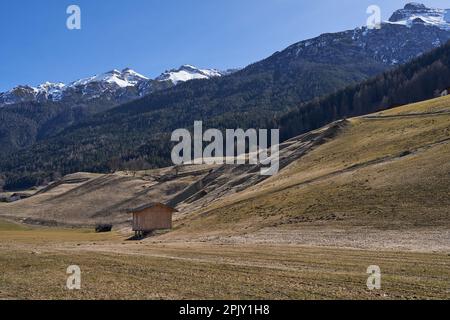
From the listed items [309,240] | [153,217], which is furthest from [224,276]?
[153,217]

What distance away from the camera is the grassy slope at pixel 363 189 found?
51.6 meters

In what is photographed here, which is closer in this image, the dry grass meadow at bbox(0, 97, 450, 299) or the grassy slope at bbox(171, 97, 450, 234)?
the dry grass meadow at bbox(0, 97, 450, 299)

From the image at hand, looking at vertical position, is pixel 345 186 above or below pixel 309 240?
above

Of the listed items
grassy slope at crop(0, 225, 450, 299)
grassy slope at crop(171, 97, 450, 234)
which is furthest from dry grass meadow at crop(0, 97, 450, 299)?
grassy slope at crop(171, 97, 450, 234)

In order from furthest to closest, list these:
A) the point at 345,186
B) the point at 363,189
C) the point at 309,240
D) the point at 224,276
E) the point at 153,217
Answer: the point at 153,217 → the point at 345,186 → the point at 363,189 → the point at 309,240 → the point at 224,276

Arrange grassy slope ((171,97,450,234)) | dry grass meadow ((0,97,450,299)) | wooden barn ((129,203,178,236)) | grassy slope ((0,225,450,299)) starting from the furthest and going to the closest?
wooden barn ((129,203,178,236))
grassy slope ((171,97,450,234))
dry grass meadow ((0,97,450,299))
grassy slope ((0,225,450,299))

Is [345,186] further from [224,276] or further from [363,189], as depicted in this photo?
[224,276]

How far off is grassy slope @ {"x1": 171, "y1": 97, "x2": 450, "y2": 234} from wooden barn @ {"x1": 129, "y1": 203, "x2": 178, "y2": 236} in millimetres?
6725

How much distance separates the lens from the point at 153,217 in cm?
8181

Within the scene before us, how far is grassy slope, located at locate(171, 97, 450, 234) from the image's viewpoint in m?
51.6

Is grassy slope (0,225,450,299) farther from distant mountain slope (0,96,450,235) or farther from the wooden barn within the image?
the wooden barn

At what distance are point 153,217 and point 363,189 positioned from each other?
112 feet

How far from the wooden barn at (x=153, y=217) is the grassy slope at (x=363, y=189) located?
673 cm
